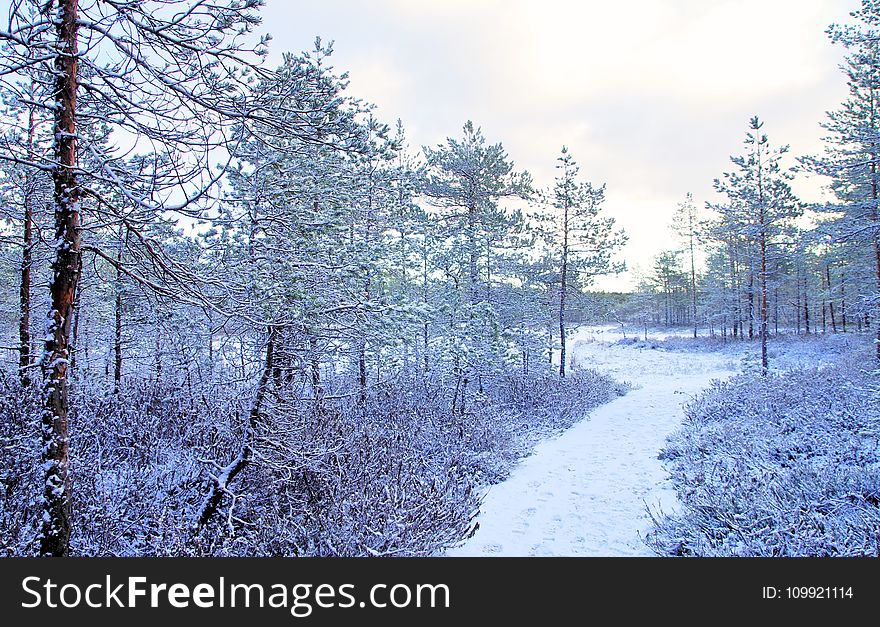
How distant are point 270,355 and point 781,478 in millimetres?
7494

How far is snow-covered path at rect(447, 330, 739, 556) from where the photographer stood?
5.30 metres

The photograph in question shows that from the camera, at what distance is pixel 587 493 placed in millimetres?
7059

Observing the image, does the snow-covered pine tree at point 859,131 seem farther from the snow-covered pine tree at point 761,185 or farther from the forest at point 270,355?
the snow-covered pine tree at point 761,185

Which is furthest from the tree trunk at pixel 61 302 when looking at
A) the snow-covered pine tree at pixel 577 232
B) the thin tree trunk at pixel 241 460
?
the snow-covered pine tree at pixel 577 232

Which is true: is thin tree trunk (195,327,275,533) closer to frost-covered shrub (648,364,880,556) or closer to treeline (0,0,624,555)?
treeline (0,0,624,555)

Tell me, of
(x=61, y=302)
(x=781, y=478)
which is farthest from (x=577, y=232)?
(x=61, y=302)

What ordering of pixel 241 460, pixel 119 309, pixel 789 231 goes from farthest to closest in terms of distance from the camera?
pixel 789 231
pixel 119 309
pixel 241 460

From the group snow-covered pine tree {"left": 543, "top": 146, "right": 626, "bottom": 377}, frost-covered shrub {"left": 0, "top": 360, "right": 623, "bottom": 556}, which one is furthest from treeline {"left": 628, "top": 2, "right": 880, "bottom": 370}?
frost-covered shrub {"left": 0, "top": 360, "right": 623, "bottom": 556}

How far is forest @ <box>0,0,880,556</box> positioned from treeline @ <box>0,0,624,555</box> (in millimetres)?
37

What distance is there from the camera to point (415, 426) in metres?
9.57

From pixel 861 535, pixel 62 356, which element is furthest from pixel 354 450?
pixel 861 535

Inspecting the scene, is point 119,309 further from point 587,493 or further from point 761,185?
point 761,185

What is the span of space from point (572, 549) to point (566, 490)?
7.24 ft

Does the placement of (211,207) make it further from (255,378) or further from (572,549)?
(572,549)
